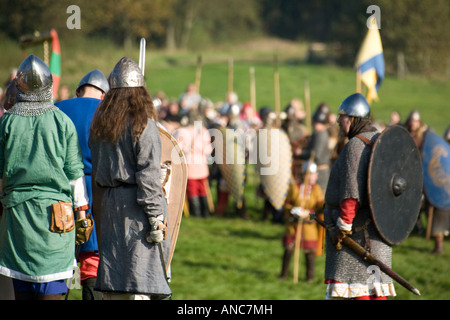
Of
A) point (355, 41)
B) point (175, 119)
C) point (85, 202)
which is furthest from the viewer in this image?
point (355, 41)

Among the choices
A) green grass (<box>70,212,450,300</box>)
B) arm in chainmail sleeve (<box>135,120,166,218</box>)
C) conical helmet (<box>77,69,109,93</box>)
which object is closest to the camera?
arm in chainmail sleeve (<box>135,120,166,218</box>)

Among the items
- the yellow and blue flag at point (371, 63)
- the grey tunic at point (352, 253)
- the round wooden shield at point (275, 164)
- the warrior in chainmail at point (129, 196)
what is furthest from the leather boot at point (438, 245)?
the warrior in chainmail at point (129, 196)

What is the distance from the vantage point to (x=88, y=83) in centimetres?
442

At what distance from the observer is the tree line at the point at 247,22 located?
23.8m

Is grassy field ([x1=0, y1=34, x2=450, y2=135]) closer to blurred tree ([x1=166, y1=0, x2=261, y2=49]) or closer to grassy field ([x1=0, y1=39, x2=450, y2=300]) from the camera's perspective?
grassy field ([x1=0, y1=39, x2=450, y2=300])

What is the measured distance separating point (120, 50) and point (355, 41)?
588 inches

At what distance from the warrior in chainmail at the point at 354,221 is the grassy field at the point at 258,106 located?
213 centimetres

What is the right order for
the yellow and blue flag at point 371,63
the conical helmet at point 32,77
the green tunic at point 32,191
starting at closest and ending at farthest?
1. the green tunic at point 32,191
2. the conical helmet at point 32,77
3. the yellow and blue flag at point 371,63

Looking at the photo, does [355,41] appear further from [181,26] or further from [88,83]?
[88,83]

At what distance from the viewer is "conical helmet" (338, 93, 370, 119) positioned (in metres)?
4.20

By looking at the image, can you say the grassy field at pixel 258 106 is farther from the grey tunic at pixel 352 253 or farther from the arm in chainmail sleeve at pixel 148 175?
Answer: the arm in chainmail sleeve at pixel 148 175

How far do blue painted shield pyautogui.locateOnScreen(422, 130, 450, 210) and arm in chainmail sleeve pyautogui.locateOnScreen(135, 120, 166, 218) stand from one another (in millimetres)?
4254

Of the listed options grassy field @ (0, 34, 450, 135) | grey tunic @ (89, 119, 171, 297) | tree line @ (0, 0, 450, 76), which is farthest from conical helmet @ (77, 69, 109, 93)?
tree line @ (0, 0, 450, 76)
